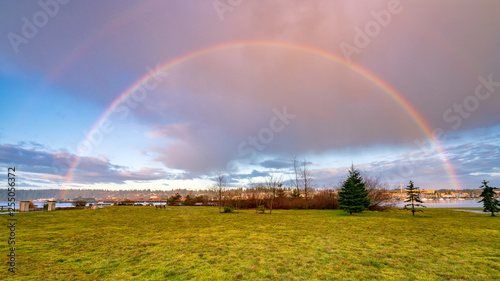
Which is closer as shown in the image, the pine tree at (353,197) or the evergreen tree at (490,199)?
the evergreen tree at (490,199)

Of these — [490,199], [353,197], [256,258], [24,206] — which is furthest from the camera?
[353,197]

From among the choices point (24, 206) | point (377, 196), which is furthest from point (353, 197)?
point (24, 206)

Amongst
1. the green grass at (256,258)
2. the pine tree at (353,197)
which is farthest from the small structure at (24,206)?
the pine tree at (353,197)

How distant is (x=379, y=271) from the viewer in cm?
677

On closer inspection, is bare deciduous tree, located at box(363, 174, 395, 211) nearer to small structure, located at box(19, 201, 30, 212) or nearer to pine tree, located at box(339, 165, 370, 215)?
pine tree, located at box(339, 165, 370, 215)

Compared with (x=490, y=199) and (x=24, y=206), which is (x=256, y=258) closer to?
(x=490, y=199)

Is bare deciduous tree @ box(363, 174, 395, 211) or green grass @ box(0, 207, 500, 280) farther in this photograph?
bare deciduous tree @ box(363, 174, 395, 211)

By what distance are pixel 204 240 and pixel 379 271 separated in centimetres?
755

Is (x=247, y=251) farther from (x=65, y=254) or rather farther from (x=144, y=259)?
(x=65, y=254)

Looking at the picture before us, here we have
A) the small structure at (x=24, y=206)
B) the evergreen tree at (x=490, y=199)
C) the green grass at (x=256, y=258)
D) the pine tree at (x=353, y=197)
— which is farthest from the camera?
the pine tree at (x=353, y=197)

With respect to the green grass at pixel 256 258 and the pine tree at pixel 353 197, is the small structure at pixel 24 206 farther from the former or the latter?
the pine tree at pixel 353 197

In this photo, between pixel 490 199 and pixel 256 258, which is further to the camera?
pixel 490 199

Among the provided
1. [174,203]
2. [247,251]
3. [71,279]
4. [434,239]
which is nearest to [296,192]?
[174,203]

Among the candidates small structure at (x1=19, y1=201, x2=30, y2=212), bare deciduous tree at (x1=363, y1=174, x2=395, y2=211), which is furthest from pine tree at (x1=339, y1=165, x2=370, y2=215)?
small structure at (x1=19, y1=201, x2=30, y2=212)
